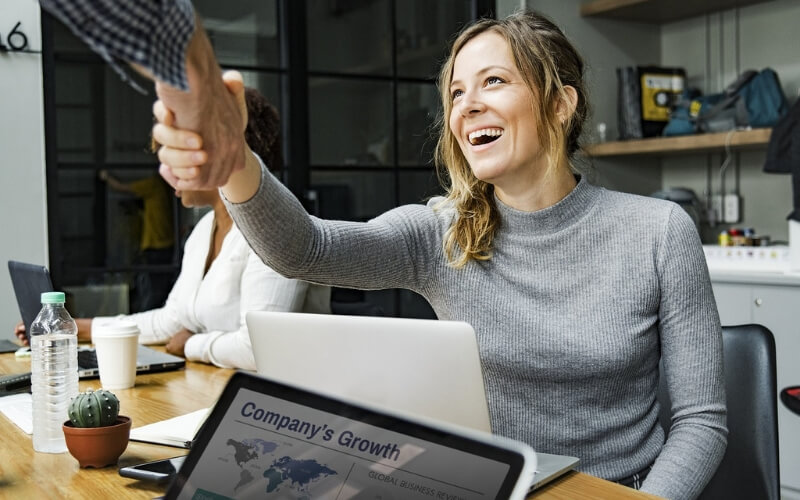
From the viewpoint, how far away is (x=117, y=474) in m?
1.16

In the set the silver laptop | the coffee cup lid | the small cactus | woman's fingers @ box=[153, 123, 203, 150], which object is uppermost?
woman's fingers @ box=[153, 123, 203, 150]

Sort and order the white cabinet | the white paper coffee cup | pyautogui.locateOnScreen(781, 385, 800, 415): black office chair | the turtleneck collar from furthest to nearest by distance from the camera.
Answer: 1. the white cabinet
2. pyautogui.locateOnScreen(781, 385, 800, 415): black office chair
3. the white paper coffee cup
4. the turtleneck collar

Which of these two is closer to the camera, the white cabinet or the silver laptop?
the silver laptop

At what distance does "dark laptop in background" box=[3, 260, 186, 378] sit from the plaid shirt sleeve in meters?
1.33

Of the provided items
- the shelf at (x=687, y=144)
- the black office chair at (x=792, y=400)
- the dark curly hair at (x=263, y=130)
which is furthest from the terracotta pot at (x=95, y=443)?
the shelf at (x=687, y=144)

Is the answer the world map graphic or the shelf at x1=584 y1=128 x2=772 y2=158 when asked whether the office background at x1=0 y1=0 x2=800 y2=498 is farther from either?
the world map graphic

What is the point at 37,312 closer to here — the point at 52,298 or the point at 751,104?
the point at 52,298

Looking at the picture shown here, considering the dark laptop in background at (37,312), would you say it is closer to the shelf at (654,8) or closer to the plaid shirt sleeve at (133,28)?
the plaid shirt sleeve at (133,28)

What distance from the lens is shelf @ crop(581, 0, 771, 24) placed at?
4.11 meters

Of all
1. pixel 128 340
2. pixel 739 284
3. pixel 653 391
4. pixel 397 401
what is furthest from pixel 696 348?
pixel 739 284

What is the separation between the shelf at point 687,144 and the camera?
3.64 metres

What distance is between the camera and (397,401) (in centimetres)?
96

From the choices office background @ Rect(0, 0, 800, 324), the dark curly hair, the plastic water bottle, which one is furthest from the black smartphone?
office background @ Rect(0, 0, 800, 324)

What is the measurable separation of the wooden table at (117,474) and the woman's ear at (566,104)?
70cm
